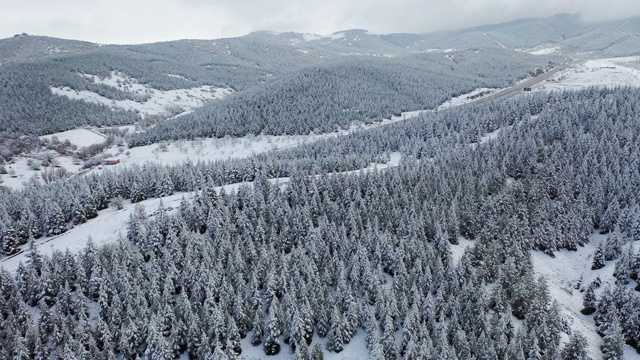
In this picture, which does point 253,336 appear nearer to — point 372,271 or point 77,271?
point 372,271

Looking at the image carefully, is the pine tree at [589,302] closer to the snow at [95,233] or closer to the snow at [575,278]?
the snow at [575,278]

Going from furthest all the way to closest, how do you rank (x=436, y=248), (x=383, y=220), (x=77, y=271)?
(x=383, y=220), (x=436, y=248), (x=77, y=271)

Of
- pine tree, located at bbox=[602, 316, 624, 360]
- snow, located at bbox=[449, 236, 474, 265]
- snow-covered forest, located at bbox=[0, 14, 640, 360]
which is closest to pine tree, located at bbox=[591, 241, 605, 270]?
snow-covered forest, located at bbox=[0, 14, 640, 360]

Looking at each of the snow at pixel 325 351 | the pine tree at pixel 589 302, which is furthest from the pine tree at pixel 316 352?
the pine tree at pixel 589 302

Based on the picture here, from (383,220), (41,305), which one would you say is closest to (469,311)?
(383,220)

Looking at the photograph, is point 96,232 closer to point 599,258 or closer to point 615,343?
point 615,343

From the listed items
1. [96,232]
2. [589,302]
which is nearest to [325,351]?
[589,302]
